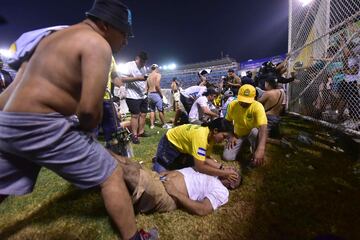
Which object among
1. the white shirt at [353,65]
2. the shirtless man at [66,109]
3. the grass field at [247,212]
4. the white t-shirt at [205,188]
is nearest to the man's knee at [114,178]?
the shirtless man at [66,109]

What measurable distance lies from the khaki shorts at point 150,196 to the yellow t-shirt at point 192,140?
55 cm

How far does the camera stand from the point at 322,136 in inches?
215

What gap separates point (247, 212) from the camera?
2.54m

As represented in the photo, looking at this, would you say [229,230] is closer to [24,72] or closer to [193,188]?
[193,188]

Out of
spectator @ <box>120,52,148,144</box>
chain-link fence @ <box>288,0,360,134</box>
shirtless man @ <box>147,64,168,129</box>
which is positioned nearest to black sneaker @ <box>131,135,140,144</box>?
spectator @ <box>120,52,148,144</box>

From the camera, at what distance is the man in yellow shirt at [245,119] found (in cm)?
372

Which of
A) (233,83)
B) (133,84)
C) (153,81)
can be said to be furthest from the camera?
(233,83)

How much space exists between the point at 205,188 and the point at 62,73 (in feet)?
6.40

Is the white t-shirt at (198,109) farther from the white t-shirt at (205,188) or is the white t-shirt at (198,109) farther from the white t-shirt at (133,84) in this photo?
the white t-shirt at (205,188)

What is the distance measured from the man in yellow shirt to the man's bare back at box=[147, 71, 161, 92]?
3.39 meters

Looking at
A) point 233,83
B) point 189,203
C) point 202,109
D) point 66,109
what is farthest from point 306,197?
point 233,83

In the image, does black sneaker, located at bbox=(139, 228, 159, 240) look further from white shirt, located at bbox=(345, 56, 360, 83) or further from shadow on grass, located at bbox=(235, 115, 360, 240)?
white shirt, located at bbox=(345, 56, 360, 83)

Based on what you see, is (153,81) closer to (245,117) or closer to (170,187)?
(245,117)

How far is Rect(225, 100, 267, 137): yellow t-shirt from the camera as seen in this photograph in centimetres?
373
